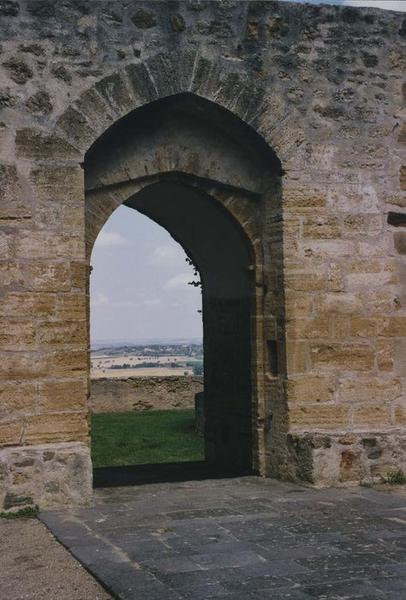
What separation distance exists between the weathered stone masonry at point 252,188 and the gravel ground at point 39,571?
100cm

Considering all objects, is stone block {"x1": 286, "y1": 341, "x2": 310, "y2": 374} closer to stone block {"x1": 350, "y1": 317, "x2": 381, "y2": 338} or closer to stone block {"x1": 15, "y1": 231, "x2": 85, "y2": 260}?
stone block {"x1": 350, "y1": 317, "x2": 381, "y2": 338}

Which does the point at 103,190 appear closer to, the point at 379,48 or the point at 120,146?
the point at 120,146

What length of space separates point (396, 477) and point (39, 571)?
3483 millimetres

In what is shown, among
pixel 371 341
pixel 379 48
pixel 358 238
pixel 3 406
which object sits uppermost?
pixel 379 48

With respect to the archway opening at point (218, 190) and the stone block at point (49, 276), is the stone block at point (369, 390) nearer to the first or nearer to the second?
the archway opening at point (218, 190)

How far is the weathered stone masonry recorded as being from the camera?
636 cm

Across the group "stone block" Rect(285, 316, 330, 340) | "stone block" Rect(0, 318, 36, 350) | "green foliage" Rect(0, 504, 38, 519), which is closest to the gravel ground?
"green foliage" Rect(0, 504, 38, 519)

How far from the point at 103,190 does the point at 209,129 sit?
109 cm

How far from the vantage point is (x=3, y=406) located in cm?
620

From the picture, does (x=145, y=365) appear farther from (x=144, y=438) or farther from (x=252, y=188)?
(x=252, y=188)

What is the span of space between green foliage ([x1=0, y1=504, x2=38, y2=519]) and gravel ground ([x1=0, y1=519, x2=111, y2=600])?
426 mm

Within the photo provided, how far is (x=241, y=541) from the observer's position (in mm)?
4941

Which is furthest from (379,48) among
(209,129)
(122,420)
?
(122,420)

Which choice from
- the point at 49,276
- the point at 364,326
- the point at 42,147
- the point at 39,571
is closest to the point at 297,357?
the point at 364,326
